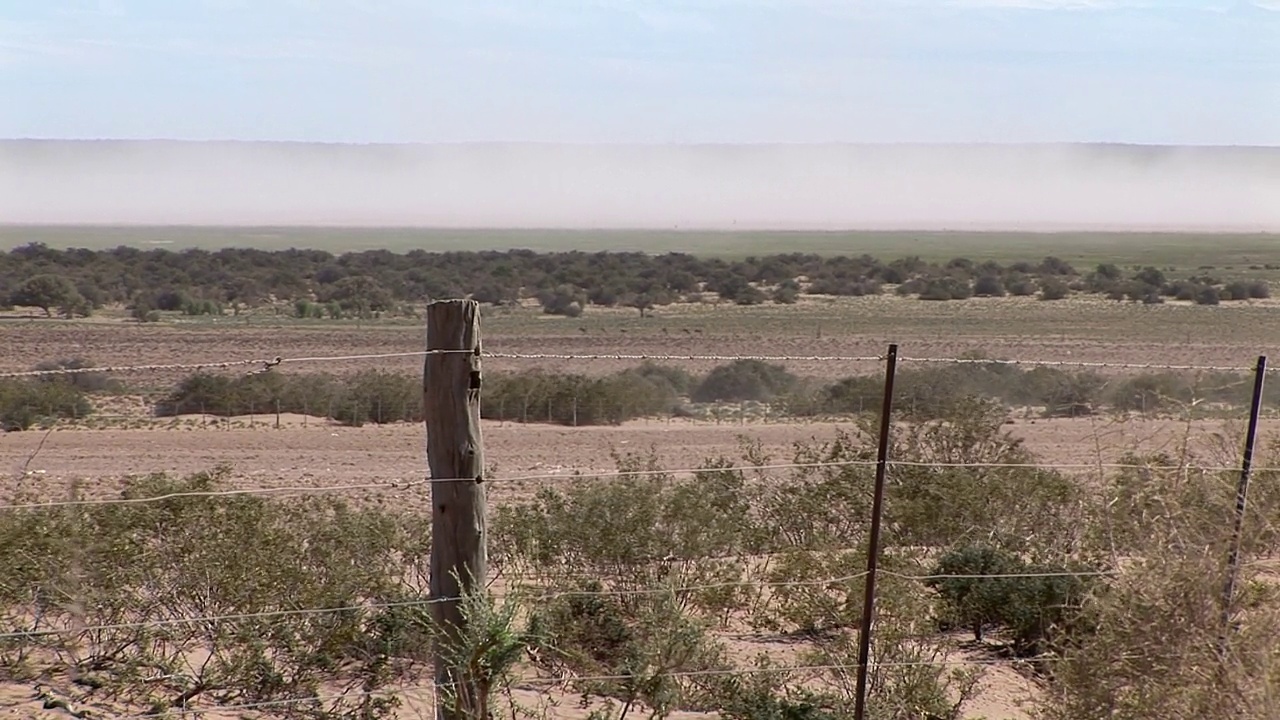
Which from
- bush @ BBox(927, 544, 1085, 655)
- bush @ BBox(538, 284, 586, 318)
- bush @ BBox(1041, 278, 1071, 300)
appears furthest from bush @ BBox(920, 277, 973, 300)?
bush @ BBox(927, 544, 1085, 655)

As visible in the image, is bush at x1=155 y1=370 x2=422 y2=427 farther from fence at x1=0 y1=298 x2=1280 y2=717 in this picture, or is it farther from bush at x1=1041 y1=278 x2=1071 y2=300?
bush at x1=1041 y1=278 x2=1071 y2=300

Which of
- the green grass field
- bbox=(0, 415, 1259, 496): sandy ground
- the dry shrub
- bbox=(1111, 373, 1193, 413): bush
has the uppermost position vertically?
the dry shrub

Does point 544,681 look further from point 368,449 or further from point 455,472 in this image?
point 368,449

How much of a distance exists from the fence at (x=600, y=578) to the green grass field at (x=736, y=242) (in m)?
81.2

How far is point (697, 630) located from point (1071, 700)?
2144 mm

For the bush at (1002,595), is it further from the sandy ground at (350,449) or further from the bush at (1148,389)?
the bush at (1148,389)

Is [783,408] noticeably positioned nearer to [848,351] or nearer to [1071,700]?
[848,351]

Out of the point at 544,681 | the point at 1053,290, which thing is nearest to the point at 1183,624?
the point at 544,681

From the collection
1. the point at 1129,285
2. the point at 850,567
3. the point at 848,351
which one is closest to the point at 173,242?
the point at 1129,285

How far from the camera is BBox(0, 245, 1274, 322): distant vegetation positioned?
2063 inches

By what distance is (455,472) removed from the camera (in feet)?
20.4

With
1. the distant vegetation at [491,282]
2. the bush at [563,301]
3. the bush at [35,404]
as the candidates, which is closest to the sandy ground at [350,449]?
the bush at [35,404]

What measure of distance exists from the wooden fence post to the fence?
1 centimetres

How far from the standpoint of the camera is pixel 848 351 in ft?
125
